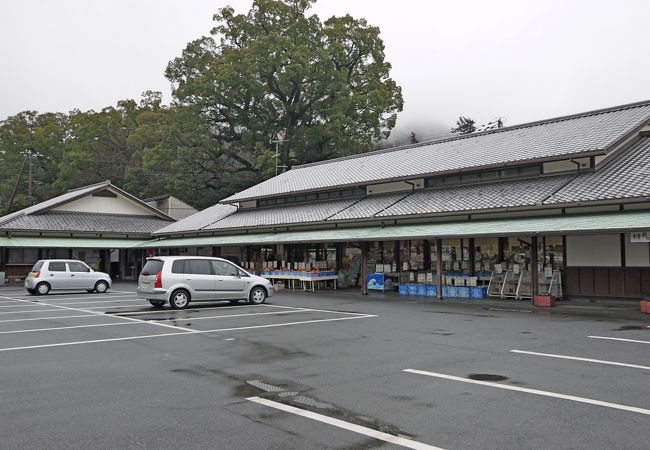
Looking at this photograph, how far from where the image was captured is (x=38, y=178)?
60469 mm

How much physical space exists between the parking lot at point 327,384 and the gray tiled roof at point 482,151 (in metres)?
8.23

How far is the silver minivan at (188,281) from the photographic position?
1581 centimetres

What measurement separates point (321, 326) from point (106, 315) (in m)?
6.50

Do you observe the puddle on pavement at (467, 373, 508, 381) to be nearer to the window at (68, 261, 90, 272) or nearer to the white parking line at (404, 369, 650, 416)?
the white parking line at (404, 369, 650, 416)

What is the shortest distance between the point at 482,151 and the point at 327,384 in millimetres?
18284

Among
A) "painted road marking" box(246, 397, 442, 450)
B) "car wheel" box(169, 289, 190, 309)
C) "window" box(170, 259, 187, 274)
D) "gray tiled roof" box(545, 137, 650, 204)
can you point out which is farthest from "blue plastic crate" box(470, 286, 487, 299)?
"painted road marking" box(246, 397, 442, 450)

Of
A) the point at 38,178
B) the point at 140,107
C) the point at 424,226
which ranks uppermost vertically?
the point at 140,107

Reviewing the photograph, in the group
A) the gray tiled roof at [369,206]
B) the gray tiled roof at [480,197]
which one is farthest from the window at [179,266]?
the gray tiled roof at [480,197]

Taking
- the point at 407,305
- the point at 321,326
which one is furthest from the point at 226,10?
the point at 321,326

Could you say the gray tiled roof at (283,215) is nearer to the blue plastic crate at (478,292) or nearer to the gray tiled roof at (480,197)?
the gray tiled roof at (480,197)

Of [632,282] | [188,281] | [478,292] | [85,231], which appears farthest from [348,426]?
[85,231]

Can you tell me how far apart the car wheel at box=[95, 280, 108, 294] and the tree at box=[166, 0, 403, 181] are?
64.1 feet

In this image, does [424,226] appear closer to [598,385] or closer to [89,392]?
[598,385]

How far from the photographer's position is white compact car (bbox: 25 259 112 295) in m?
23.2
